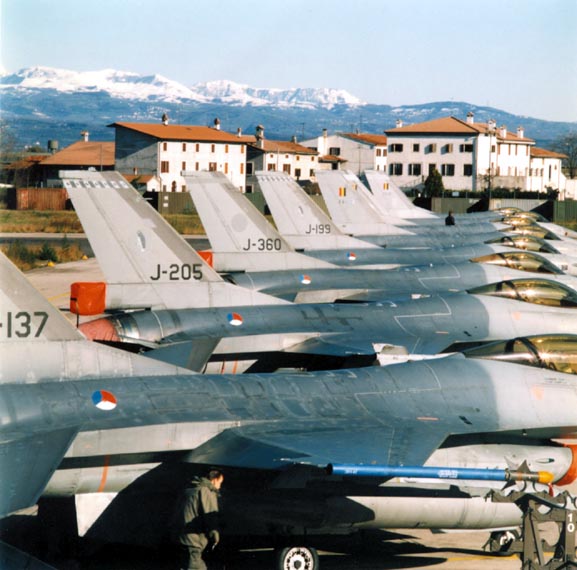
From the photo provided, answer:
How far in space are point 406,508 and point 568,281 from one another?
44.6 feet

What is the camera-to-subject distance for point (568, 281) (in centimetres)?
2328

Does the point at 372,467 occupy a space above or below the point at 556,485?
above

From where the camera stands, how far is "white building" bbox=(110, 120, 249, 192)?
353ft

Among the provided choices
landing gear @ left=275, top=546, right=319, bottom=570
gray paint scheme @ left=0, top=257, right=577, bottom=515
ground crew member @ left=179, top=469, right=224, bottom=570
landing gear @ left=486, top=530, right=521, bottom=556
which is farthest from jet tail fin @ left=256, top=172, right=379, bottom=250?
ground crew member @ left=179, top=469, right=224, bottom=570

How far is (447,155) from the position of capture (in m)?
126

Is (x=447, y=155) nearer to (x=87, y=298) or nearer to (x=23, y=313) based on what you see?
(x=87, y=298)

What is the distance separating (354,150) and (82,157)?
159 feet

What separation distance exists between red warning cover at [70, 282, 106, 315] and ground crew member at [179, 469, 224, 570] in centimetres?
811

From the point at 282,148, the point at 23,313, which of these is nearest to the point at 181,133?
the point at 282,148

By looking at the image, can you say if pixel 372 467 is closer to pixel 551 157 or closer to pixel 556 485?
pixel 556 485

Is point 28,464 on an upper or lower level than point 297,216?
lower

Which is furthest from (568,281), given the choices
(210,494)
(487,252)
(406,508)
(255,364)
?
(210,494)

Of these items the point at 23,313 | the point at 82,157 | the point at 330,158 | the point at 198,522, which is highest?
the point at 330,158

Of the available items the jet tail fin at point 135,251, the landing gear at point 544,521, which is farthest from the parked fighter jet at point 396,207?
the landing gear at point 544,521
